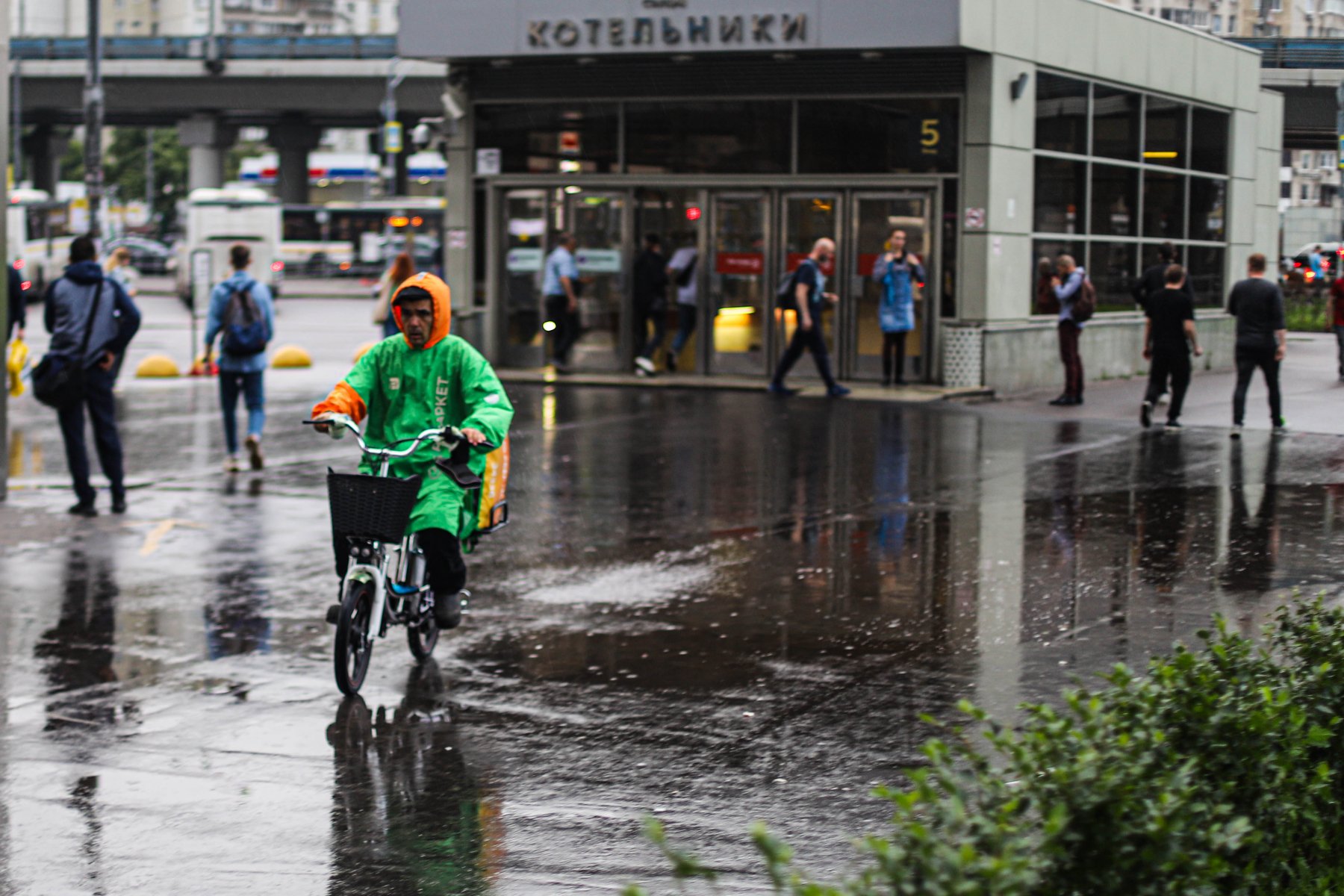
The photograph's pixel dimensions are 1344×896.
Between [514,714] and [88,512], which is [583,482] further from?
[514,714]

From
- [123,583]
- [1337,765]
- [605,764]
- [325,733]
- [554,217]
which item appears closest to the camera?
[1337,765]

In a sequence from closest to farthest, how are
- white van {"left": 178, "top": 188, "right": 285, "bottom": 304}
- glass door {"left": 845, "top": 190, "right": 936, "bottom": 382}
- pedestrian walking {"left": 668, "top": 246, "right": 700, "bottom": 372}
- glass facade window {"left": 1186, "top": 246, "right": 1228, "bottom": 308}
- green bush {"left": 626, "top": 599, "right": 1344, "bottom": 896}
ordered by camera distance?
green bush {"left": 626, "top": 599, "right": 1344, "bottom": 896}, glass door {"left": 845, "top": 190, "right": 936, "bottom": 382}, pedestrian walking {"left": 668, "top": 246, "right": 700, "bottom": 372}, glass facade window {"left": 1186, "top": 246, "right": 1228, "bottom": 308}, white van {"left": 178, "top": 188, "right": 285, "bottom": 304}

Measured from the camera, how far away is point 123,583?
32.9 ft

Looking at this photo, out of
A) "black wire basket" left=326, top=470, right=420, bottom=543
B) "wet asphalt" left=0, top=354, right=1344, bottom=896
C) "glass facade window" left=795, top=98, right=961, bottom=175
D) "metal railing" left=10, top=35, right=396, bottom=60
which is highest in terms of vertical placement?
"metal railing" left=10, top=35, right=396, bottom=60

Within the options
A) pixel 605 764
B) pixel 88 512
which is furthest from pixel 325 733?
pixel 88 512

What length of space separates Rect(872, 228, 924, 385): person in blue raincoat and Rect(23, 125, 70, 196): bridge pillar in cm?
7123

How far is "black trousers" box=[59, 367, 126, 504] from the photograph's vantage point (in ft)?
41.2

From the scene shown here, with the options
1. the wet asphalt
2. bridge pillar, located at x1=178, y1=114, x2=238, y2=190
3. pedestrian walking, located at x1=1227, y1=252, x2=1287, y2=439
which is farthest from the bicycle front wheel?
bridge pillar, located at x1=178, y1=114, x2=238, y2=190

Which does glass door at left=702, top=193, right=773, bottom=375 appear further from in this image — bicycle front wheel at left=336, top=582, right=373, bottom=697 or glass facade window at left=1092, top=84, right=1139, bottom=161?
bicycle front wheel at left=336, top=582, right=373, bottom=697

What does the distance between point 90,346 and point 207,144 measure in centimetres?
6479

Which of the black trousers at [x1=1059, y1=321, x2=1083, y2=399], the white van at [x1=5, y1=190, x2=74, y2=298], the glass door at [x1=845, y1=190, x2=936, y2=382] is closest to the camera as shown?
the black trousers at [x1=1059, y1=321, x2=1083, y2=399]

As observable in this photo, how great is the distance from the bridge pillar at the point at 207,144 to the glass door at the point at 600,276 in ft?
176

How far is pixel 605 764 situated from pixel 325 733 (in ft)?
3.95

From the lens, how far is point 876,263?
2170 cm
